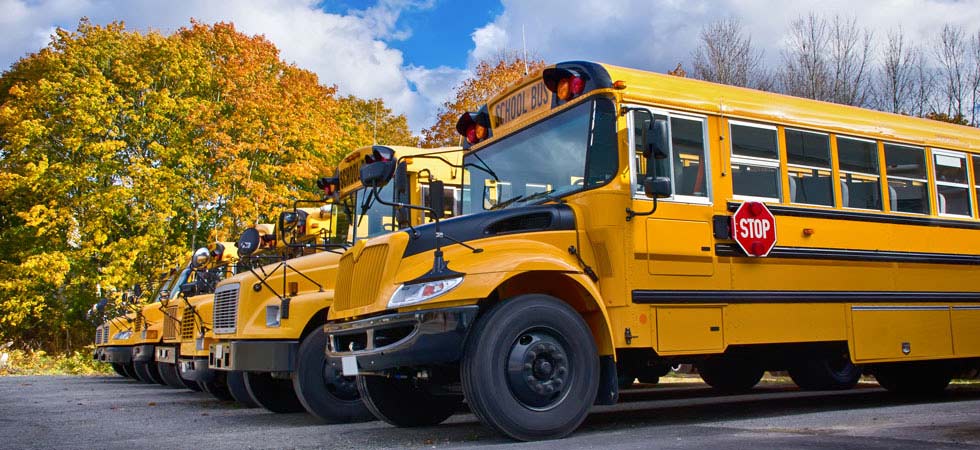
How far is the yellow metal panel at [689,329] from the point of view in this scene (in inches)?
258

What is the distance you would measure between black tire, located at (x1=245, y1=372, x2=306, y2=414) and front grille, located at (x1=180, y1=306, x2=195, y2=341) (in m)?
2.20

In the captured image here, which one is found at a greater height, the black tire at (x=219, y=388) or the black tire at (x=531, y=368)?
the black tire at (x=531, y=368)

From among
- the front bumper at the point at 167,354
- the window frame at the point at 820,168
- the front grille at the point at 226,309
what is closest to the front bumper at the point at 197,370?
the front grille at the point at 226,309

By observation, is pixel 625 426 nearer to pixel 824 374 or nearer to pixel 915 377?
pixel 824 374

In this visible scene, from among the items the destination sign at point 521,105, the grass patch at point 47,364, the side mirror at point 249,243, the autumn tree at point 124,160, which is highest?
the autumn tree at point 124,160

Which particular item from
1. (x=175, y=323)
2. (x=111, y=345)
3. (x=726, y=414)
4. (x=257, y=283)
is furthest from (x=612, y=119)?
(x=111, y=345)

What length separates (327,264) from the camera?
27.7ft

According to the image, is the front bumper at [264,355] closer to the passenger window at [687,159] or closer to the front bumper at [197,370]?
the front bumper at [197,370]

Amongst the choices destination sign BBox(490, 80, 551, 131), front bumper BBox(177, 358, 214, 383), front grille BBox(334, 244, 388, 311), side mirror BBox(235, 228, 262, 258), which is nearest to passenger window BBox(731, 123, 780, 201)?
destination sign BBox(490, 80, 551, 131)

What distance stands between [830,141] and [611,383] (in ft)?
10.1

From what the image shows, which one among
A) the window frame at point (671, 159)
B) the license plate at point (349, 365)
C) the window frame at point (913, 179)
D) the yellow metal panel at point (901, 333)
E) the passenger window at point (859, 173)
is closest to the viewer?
the license plate at point (349, 365)

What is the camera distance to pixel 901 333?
7.87 m

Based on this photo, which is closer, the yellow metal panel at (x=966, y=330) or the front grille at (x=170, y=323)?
the yellow metal panel at (x=966, y=330)

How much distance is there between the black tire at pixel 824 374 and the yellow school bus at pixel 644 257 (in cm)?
64
